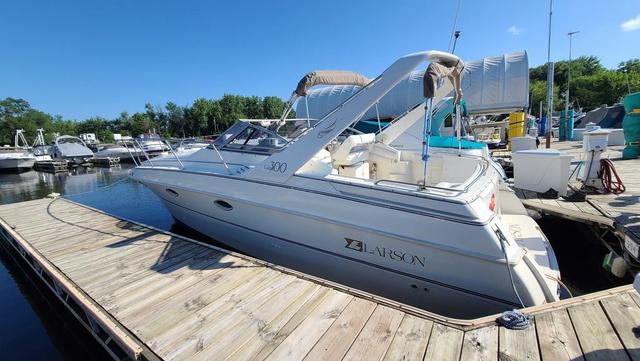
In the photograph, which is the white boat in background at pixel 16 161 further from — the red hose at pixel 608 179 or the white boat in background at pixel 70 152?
the red hose at pixel 608 179

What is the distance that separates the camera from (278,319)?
9.00 ft

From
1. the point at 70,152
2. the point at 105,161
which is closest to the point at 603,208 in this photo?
the point at 105,161

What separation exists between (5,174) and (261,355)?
105 ft

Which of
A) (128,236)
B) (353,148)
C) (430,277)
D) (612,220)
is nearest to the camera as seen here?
(430,277)

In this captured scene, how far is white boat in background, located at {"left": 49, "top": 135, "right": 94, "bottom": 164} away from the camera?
2580 centimetres

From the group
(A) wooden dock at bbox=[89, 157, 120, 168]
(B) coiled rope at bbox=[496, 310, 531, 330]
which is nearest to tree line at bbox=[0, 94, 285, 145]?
(A) wooden dock at bbox=[89, 157, 120, 168]

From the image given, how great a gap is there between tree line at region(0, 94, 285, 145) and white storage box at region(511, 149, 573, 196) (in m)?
56.8

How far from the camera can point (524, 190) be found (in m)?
6.33

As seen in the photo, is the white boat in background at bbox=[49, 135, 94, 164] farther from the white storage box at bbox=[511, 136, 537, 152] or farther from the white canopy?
the white storage box at bbox=[511, 136, 537, 152]

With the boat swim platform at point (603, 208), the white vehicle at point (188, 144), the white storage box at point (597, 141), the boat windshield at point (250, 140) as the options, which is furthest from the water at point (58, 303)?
the boat windshield at point (250, 140)

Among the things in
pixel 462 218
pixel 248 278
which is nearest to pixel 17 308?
pixel 248 278

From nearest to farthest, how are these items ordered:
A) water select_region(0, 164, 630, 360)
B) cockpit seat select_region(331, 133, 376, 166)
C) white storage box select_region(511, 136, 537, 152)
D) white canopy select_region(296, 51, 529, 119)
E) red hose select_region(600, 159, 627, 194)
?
1. water select_region(0, 164, 630, 360)
2. cockpit seat select_region(331, 133, 376, 166)
3. red hose select_region(600, 159, 627, 194)
4. white storage box select_region(511, 136, 537, 152)
5. white canopy select_region(296, 51, 529, 119)

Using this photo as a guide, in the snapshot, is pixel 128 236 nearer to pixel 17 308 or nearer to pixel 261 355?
pixel 17 308

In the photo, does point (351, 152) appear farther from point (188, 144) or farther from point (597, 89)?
point (597, 89)
